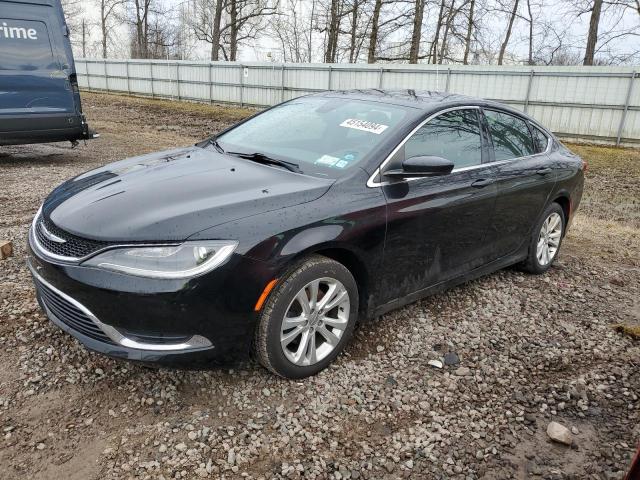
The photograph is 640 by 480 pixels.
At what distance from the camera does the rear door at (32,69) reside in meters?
7.51

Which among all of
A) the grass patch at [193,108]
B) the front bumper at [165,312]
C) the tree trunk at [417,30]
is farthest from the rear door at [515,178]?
the tree trunk at [417,30]

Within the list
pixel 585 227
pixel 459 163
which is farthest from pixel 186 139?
pixel 459 163

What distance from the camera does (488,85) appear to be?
53.0 feet

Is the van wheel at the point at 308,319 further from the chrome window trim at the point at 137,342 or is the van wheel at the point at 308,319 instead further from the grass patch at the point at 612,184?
the grass patch at the point at 612,184

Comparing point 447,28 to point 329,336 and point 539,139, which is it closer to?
point 539,139

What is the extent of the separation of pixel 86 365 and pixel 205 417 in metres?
0.83

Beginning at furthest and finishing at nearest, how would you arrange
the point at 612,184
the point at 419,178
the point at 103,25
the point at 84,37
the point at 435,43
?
1. the point at 84,37
2. the point at 103,25
3. the point at 435,43
4. the point at 612,184
5. the point at 419,178

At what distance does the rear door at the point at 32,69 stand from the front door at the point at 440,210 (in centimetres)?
689

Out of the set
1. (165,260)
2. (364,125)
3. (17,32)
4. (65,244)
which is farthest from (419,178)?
(17,32)

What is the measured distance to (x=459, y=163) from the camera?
366cm

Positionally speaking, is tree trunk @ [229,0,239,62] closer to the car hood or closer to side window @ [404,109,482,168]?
side window @ [404,109,482,168]

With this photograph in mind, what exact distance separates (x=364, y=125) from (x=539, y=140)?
82.7 inches

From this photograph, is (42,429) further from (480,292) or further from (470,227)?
(480,292)

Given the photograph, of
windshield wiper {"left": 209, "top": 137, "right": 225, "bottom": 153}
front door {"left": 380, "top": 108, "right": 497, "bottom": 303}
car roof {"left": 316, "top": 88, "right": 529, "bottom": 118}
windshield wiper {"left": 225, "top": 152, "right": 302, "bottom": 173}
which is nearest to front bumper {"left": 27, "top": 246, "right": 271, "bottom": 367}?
windshield wiper {"left": 225, "top": 152, "right": 302, "bottom": 173}
